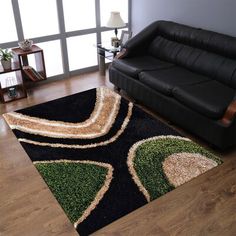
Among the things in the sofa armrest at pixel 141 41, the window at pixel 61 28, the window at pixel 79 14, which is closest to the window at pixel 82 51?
the window at pixel 61 28

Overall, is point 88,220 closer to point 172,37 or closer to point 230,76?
point 230,76

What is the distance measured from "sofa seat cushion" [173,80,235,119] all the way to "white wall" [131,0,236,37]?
864mm

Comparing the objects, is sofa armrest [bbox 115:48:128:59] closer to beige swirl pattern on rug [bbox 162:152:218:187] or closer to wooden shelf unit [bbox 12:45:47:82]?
wooden shelf unit [bbox 12:45:47:82]

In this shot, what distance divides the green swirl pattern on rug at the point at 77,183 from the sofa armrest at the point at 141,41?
1814mm

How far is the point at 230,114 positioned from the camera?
257 centimetres

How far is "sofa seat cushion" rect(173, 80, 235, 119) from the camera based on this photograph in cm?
264

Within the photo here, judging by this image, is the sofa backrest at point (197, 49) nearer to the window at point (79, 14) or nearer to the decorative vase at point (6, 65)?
the window at point (79, 14)

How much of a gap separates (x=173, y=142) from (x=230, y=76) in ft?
3.09

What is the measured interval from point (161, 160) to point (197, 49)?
158 centimetres

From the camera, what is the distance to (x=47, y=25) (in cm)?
410

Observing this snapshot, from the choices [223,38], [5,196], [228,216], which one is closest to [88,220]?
[5,196]

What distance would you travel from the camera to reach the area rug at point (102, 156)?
7.52ft

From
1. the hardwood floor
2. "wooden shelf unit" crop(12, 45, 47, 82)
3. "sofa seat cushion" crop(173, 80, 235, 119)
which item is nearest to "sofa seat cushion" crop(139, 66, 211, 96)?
"sofa seat cushion" crop(173, 80, 235, 119)

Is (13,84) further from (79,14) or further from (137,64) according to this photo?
(137,64)
